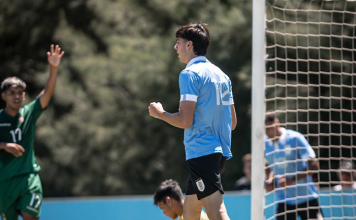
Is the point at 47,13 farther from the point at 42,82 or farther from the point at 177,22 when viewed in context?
the point at 177,22

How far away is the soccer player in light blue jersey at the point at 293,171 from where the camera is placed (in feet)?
16.0

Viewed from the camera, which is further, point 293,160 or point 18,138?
point 293,160

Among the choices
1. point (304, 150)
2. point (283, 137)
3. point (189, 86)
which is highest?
point (189, 86)

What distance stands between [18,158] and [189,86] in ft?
8.47

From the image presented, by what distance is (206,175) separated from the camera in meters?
2.86

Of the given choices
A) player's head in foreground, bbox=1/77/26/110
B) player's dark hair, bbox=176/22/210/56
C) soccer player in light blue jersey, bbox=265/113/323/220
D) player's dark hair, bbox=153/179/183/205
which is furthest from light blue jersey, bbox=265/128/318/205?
player's head in foreground, bbox=1/77/26/110

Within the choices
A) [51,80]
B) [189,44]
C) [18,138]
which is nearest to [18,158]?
[18,138]

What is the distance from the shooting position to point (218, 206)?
2840mm

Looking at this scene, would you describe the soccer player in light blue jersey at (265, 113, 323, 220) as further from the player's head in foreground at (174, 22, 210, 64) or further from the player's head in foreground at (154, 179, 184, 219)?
the player's head in foreground at (174, 22, 210, 64)

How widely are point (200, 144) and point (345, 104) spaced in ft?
20.9

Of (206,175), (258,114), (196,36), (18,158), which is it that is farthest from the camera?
(18,158)

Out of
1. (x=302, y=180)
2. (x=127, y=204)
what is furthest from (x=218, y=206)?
(x=127, y=204)

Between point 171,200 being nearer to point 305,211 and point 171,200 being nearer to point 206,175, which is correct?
point 206,175

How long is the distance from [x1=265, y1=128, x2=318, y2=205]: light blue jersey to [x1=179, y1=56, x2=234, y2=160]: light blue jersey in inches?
79.3
